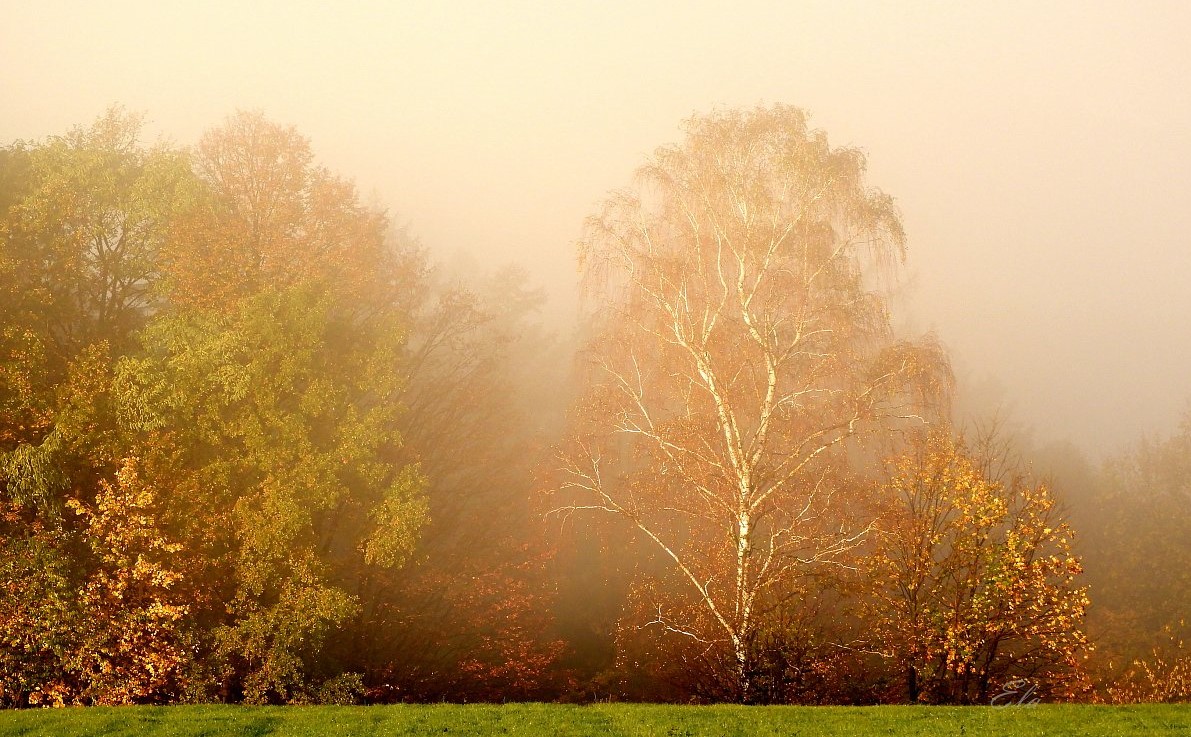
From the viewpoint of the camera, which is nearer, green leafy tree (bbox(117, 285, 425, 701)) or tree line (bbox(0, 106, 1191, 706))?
tree line (bbox(0, 106, 1191, 706))

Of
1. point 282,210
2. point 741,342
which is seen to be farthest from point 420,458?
point 741,342

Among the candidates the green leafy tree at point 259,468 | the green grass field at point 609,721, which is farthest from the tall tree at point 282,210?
the green grass field at point 609,721

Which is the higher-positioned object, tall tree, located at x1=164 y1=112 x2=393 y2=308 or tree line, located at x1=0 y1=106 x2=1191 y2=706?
tall tree, located at x1=164 y1=112 x2=393 y2=308

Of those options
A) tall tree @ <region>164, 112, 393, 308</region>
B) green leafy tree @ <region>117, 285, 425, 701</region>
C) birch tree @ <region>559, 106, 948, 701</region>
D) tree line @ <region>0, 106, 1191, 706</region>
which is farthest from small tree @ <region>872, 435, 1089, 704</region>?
tall tree @ <region>164, 112, 393, 308</region>

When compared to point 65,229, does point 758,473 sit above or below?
below

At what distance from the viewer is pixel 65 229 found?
22672 mm

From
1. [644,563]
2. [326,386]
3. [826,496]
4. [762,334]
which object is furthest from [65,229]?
[644,563]

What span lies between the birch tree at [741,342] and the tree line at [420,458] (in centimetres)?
13

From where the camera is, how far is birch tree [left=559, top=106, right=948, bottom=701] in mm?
20562

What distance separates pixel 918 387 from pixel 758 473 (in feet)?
17.0

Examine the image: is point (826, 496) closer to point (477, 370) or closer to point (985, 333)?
point (477, 370)

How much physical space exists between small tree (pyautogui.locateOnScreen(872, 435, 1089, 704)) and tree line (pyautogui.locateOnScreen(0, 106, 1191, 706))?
11 cm

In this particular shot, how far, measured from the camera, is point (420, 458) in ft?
96.3

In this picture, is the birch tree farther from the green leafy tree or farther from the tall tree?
the tall tree
